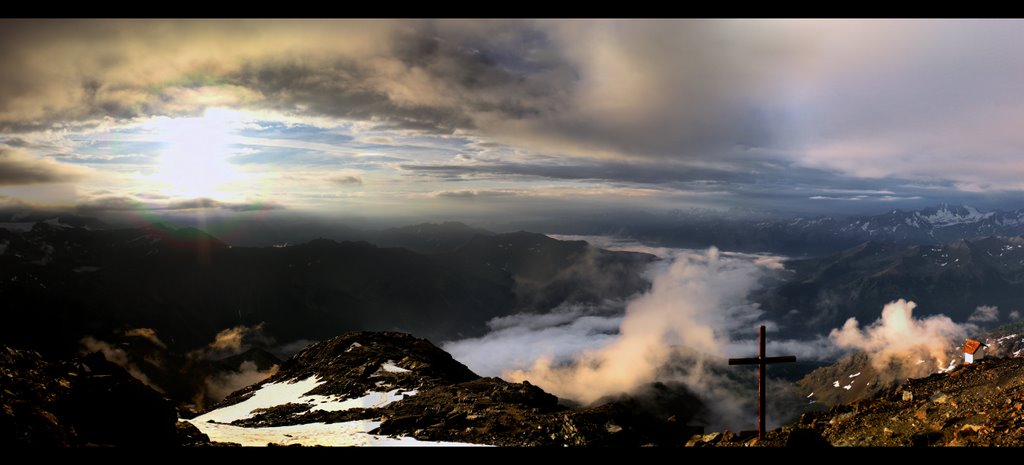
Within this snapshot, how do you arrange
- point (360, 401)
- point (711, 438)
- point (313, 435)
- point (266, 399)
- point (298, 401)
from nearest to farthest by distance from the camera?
point (711, 438) < point (313, 435) < point (360, 401) < point (298, 401) < point (266, 399)

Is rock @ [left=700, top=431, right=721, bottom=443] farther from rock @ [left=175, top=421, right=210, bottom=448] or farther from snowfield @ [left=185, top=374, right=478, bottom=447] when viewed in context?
rock @ [left=175, top=421, right=210, bottom=448]

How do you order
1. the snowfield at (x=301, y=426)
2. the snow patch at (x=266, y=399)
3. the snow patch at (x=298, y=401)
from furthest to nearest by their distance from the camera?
the snow patch at (x=266, y=399) < the snow patch at (x=298, y=401) < the snowfield at (x=301, y=426)

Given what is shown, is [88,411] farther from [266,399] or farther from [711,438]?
[266,399]

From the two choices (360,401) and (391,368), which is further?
(391,368)

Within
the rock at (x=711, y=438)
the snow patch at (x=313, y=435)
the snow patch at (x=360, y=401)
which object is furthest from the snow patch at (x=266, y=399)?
the rock at (x=711, y=438)

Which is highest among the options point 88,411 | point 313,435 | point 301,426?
point 88,411

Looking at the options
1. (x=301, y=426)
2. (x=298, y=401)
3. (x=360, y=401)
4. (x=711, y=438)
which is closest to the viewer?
(x=711, y=438)

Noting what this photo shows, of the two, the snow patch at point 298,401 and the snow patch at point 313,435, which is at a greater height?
the snow patch at point 313,435

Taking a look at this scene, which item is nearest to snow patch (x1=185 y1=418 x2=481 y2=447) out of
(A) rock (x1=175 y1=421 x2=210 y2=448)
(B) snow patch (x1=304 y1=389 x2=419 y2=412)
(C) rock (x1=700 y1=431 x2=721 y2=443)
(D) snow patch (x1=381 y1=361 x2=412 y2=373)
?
(A) rock (x1=175 y1=421 x2=210 y2=448)

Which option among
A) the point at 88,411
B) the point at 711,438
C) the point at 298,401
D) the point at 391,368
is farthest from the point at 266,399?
the point at 711,438

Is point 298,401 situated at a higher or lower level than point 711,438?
lower

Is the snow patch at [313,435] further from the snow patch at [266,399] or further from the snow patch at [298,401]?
the snow patch at [298,401]
